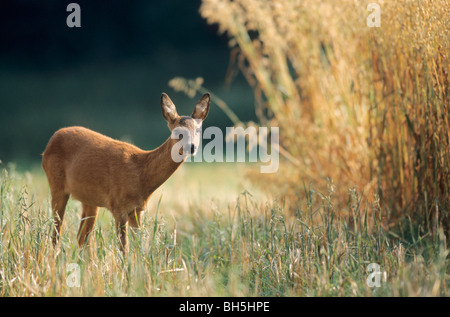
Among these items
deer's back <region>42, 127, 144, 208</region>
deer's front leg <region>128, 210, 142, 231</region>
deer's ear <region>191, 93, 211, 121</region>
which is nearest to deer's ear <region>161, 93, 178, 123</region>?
deer's ear <region>191, 93, 211, 121</region>

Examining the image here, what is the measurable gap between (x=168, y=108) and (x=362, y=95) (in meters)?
1.89

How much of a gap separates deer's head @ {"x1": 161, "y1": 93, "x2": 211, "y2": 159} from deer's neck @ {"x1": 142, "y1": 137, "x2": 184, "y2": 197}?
8 centimetres

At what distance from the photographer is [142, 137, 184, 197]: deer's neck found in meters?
3.68

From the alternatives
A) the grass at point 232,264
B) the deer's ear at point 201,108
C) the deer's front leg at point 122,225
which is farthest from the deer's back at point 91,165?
the deer's ear at point 201,108

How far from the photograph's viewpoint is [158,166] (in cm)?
374

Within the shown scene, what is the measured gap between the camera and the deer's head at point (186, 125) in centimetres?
346

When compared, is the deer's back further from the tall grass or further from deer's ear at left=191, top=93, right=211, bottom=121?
the tall grass

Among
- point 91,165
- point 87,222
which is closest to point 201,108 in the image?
point 91,165

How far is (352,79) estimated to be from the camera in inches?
190

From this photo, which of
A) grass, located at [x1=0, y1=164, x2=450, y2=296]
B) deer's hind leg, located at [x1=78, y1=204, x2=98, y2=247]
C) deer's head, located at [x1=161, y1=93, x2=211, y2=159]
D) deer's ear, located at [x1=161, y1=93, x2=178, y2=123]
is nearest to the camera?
grass, located at [x1=0, y1=164, x2=450, y2=296]

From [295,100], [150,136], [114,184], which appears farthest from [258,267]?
[150,136]

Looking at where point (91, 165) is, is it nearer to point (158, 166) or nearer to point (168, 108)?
point (158, 166)

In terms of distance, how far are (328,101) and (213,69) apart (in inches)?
286

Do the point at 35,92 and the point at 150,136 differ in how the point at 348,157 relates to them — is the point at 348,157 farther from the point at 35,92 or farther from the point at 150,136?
the point at 35,92
